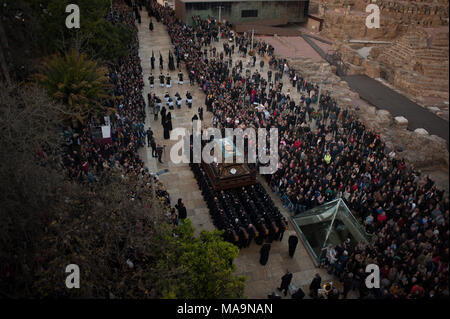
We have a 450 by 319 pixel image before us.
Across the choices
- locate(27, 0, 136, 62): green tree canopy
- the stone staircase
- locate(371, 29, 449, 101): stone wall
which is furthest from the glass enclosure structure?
the stone staircase

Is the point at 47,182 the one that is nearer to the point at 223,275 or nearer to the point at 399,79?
the point at 223,275

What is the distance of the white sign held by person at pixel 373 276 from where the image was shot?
11992 millimetres

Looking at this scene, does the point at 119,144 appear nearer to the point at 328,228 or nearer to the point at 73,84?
the point at 73,84

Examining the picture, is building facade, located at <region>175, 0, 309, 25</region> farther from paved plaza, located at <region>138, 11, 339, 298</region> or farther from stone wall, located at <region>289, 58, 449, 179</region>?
paved plaza, located at <region>138, 11, 339, 298</region>

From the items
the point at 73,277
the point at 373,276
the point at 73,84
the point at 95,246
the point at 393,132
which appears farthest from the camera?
the point at 393,132

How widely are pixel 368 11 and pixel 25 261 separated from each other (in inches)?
2028

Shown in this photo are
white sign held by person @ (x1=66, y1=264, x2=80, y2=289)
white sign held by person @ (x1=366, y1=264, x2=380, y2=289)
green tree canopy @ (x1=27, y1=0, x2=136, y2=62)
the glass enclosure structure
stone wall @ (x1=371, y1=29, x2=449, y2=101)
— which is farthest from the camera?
stone wall @ (x1=371, y1=29, x2=449, y2=101)

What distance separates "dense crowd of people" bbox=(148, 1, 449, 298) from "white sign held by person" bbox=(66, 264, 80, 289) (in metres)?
7.30

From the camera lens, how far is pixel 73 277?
8672 millimetres

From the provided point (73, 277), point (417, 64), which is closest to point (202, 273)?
point (73, 277)

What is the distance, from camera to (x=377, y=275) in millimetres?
12000

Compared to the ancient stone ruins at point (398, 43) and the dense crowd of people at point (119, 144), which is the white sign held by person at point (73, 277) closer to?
the dense crowd of people at point (119, 144)

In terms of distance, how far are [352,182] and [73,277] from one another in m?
13.2

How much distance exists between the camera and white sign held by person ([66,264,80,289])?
8547 millimetres
